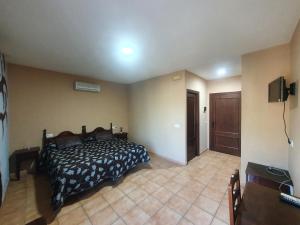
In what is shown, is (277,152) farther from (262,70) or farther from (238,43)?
(238,43)

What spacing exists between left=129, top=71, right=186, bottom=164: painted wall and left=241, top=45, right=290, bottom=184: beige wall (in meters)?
1.37

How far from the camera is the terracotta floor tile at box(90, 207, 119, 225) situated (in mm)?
1818

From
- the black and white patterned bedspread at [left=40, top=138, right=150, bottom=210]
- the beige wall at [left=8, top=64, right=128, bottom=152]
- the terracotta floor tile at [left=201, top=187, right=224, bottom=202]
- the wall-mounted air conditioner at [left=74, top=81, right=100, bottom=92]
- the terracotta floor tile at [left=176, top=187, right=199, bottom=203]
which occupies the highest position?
the wall-mounted air conditioner at [left=74, top=81, right=100, bottom=92]

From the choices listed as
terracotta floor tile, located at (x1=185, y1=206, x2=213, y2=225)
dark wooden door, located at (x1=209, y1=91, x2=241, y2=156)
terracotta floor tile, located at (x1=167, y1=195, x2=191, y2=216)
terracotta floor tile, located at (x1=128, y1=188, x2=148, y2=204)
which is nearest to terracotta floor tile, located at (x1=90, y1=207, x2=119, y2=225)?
terracotta floor tile, located at (x1=128, y1=188, x2=148, y2=204)

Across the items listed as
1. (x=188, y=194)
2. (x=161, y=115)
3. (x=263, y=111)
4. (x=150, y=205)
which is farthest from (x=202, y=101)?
(x=150, y=205)

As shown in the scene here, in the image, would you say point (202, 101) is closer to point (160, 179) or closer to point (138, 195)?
point (160, 179)

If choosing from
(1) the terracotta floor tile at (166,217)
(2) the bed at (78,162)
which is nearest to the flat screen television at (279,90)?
(1) the terracotta floor tile at (166,217)

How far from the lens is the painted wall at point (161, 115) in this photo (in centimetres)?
364

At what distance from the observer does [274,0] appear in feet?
4.31

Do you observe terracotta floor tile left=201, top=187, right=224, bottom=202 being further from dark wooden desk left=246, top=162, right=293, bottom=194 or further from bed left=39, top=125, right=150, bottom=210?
bed left=39, top=125, right=150, bottom=210

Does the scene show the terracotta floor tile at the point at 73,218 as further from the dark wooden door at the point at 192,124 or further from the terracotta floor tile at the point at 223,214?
the dark wooden door at the point at 192,124

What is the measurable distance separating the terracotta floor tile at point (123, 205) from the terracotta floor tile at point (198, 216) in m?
0.86

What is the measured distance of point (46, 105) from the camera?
3.46 m

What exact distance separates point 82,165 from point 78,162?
0.48ft
